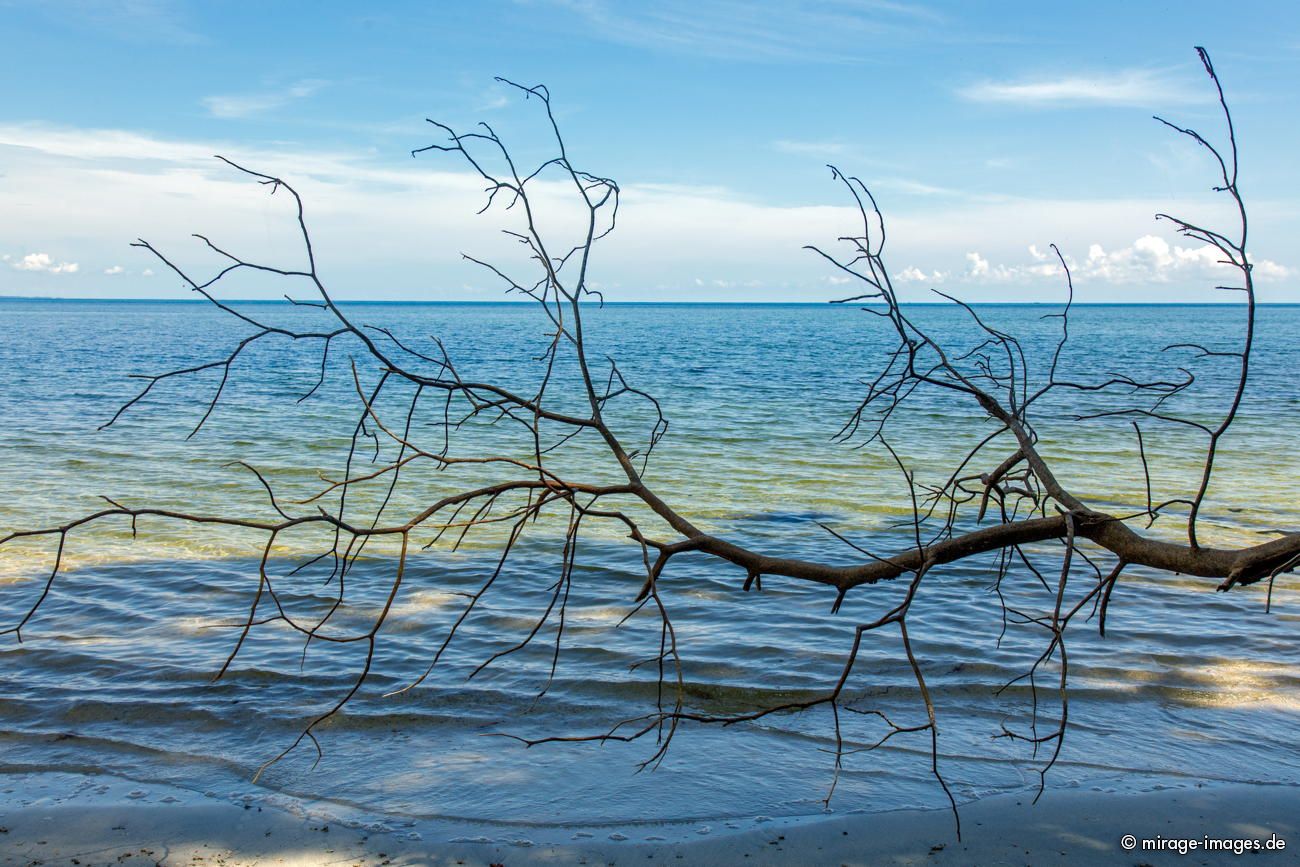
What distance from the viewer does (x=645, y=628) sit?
25.2ft

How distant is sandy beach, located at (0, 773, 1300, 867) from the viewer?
162 inches

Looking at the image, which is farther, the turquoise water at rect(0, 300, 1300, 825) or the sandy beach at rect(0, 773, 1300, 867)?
the turquoise water at rect(0, 300, 1300, 825)

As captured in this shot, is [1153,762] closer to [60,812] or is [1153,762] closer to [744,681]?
[744,681]

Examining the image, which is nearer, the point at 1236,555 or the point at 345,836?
the point at 1236,555

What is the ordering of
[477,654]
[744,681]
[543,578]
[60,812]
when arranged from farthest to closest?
[543,578] → [477,654] → [744,681] → [60,812]

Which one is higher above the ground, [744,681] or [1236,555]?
[1236,555]

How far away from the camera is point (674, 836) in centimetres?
437

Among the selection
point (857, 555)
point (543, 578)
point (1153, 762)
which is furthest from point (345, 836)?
point (857, 555)

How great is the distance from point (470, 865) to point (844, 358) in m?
49.4

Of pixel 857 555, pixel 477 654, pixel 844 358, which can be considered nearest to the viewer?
pixel 477 654

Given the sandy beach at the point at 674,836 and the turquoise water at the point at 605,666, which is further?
the turquoise water at the point at 605,666

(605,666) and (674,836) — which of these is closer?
(674,836)

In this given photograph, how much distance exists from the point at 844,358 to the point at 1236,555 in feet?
165

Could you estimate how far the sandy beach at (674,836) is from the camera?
4.12 metres
